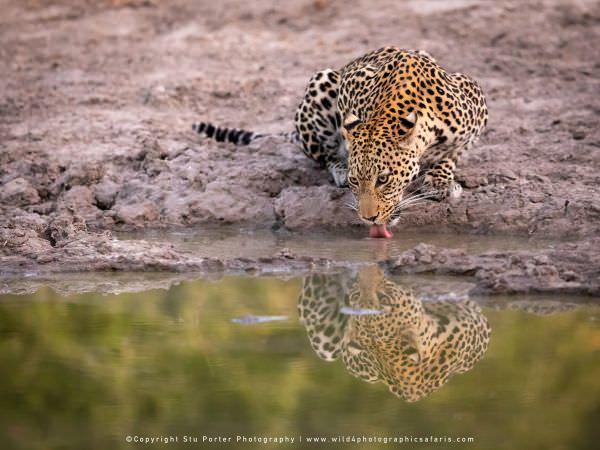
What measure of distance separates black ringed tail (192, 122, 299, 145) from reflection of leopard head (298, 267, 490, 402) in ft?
12.0

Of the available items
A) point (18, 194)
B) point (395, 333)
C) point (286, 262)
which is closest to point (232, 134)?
point (18, 194)

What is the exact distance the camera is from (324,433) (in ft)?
16.7

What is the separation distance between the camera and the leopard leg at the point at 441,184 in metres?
9.70

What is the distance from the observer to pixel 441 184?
971 centimetres

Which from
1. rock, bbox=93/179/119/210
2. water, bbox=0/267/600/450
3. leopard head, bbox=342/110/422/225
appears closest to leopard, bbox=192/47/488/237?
leopard head, bbox=342/110/422/225

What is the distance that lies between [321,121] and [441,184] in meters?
1.43

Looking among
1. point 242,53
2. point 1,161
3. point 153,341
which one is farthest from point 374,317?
point 242,53

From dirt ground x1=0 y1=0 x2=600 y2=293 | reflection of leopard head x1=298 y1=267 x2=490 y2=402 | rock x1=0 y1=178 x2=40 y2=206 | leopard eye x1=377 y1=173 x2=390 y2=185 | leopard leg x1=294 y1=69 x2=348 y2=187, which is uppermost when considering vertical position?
reflection of leopard head x1=298 y1=267 x2=490 y2=402

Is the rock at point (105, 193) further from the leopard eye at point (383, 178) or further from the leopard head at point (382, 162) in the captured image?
the leopard eye at point (383, 178)

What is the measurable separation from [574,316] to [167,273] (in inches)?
109

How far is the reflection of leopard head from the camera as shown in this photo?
6082 millimetres

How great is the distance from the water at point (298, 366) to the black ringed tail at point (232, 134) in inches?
134

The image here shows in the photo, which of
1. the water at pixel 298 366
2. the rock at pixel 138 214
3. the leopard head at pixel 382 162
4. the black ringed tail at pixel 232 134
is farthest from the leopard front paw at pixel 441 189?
the rock at pixel 138 214

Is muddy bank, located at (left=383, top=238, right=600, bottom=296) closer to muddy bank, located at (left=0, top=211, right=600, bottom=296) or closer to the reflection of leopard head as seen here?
muddy bank, located at (left=0, top=211, right=600, bottom=296)
